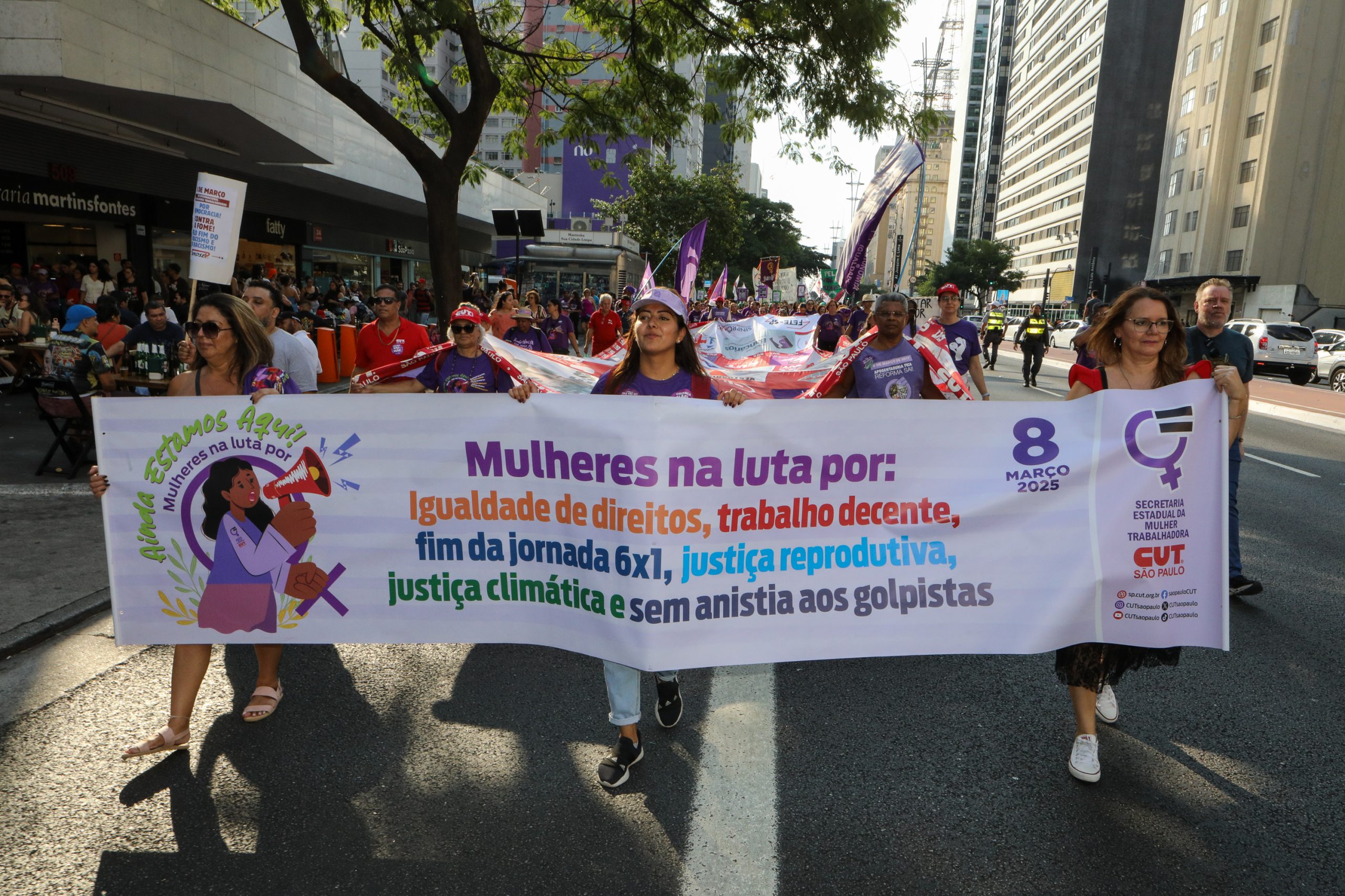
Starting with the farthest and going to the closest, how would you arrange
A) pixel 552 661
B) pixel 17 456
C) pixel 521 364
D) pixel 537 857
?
1. pixel 17 456
2. pixel 521 364
3. pixel 552 661
4. pixel 537 857

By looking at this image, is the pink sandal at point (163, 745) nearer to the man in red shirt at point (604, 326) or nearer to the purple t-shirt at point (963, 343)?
the purple t-shirt at point (963, 343)

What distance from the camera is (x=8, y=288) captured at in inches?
503

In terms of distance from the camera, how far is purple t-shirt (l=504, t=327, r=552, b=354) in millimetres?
9398

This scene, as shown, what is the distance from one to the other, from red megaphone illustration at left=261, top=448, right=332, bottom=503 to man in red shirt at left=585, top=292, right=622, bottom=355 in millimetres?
10783

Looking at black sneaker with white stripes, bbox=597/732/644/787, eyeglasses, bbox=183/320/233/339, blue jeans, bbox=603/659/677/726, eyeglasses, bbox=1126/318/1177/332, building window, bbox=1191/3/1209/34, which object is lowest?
black sneaker with white stripes, bbox=597/732/644/787

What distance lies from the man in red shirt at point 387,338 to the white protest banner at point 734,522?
10.6 feet

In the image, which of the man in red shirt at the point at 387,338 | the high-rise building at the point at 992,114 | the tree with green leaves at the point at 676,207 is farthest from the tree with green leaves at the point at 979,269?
the man in red shirt at the point at 387,338

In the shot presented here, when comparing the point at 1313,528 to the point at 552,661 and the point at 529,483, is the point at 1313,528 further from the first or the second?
the point at 529,483

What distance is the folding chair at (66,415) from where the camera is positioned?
7.86 meters

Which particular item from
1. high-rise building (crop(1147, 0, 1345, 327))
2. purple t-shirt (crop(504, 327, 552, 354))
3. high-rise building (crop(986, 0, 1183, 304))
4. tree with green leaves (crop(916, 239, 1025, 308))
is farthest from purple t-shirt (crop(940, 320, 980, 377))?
tree with green leaves (crop(916, 239, 1025, 308))

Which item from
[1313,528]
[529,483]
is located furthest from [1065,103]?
[529,483]

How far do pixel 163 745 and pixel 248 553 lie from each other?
2.62ft

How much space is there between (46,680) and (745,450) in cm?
349

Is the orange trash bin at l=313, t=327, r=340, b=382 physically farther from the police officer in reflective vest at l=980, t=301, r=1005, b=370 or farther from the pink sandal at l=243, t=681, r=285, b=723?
the police officer in reflective vest at l=980, t=301, r=1005, b=370
